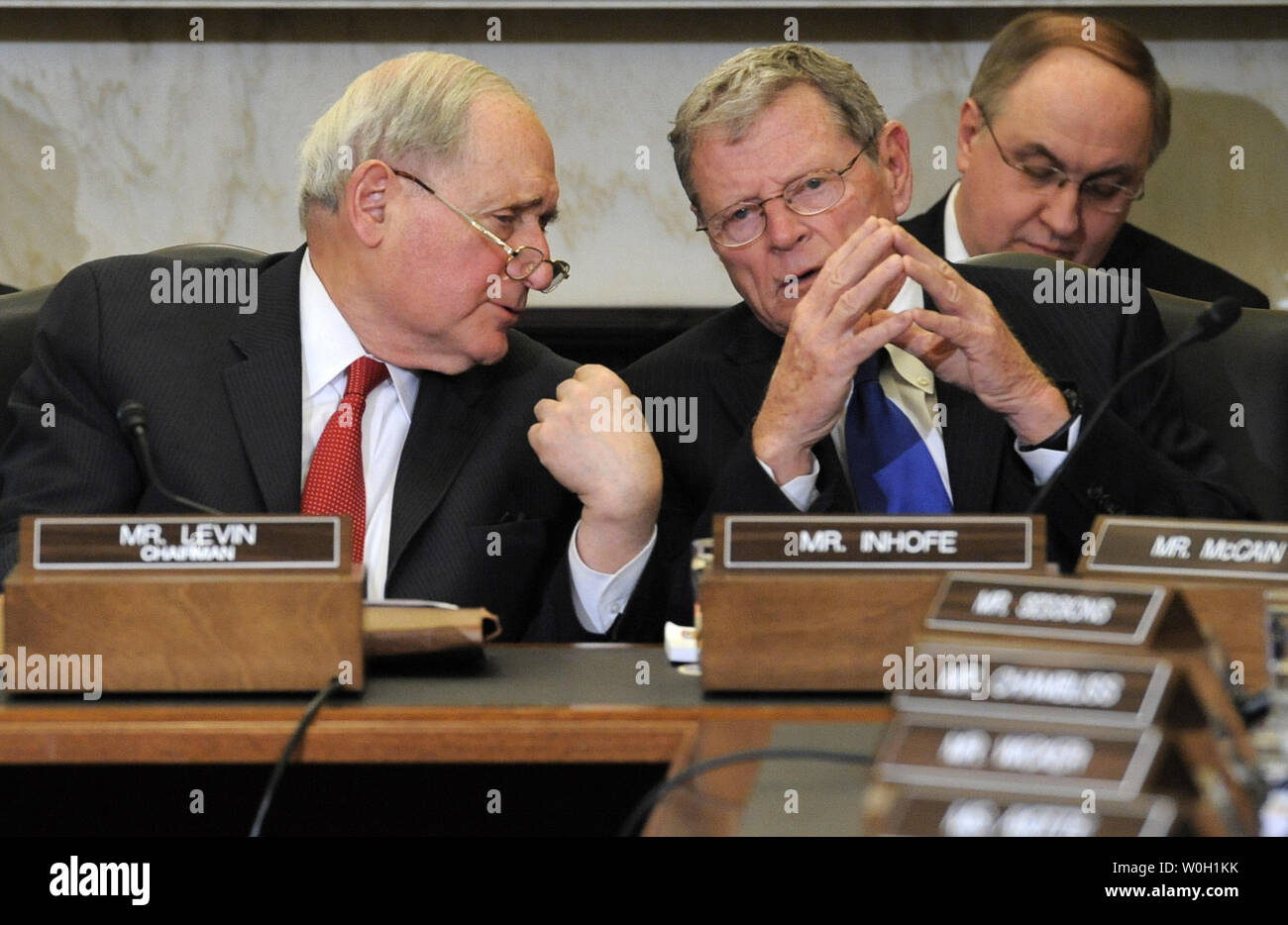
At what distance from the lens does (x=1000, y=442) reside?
1.94 metres

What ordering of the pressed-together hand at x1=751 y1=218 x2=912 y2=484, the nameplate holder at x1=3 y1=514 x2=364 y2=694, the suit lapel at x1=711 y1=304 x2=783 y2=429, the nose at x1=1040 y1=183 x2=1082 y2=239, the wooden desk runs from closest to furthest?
1. the wooden desk
2. the nameplate holder at x1=3 y1=514 x2=364 y2=694
3. the pressed-together hand at x1=751 y1=218 x2=912 y2=484
4. the suit lapel at x1=711 y1=304 x2=783 y2=429
5. the nose at x1=1040 y1=183 x2=1082 y2=239

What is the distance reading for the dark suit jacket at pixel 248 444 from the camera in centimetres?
189

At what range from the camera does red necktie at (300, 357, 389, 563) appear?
1882 mm

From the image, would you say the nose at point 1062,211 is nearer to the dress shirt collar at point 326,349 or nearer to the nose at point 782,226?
the nose at point 782,226

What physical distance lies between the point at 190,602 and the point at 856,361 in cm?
79

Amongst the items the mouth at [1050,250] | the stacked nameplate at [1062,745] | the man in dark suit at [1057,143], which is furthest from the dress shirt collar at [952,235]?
the stacked nameplate at [1062,745]

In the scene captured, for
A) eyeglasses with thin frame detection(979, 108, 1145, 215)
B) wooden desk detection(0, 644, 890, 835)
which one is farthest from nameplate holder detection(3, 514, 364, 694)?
eyeglasses with thin frame detection(979, 108, 1145, 215)

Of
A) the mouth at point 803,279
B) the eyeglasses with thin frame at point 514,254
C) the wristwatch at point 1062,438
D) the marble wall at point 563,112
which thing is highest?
the marble wall at point 563,112

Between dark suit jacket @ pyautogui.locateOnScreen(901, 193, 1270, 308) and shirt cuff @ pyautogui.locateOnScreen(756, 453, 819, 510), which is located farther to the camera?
dark suit jacket @ pyautogui.locateOnScreen(901, 193, 1270, 308)

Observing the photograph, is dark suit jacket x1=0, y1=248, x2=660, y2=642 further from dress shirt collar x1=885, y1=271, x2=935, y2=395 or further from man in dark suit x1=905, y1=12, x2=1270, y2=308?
man in dark suit x1=905, y1=12, x2=1270, y2=308

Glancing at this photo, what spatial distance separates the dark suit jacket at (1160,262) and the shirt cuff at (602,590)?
1434 mm

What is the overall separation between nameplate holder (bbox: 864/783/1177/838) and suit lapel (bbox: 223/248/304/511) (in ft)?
3.73

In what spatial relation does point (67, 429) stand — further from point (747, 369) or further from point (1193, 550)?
point (1193, 550)
